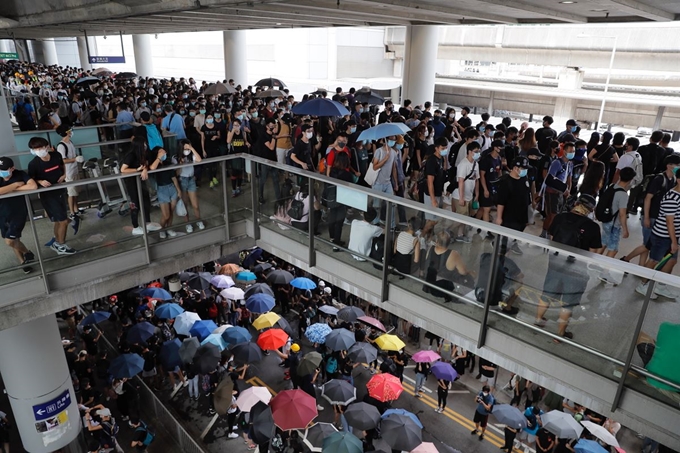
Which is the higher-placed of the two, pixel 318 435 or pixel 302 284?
pixel 302 284

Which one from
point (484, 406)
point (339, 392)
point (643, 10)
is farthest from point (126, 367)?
point (643, 10)

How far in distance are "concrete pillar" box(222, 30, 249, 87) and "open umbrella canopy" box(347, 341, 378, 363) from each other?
1953 cm

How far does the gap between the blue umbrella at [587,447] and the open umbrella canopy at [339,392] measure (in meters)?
4.83

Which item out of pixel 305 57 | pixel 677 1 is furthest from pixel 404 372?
pixel 305 57

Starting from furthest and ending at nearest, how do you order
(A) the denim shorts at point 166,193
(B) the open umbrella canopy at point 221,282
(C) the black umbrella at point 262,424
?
1. (B) the open umbrella canopy at point 221,282
2. (C) the black umbrella at point 262,424
3. (A) the denim shorts at point 166,193

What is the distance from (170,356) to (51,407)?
9.94ft

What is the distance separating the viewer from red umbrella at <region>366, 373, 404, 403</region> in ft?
36.9

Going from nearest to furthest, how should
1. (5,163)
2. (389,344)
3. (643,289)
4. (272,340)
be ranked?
(643,289)
(5,163)
(389,344)
(272,340)

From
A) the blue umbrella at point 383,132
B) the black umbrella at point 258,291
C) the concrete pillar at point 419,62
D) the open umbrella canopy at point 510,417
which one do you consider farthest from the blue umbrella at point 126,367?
the concrete pillar at point 419,62

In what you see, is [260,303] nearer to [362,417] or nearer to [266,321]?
[266,321]

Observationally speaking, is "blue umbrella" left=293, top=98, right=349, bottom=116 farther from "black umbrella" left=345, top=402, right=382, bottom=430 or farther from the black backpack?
"black umbrella" left=345, top=402, right=382, bottom=430

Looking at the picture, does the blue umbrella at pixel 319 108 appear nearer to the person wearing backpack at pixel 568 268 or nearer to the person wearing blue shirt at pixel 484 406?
the person wearing backpack at pixel 568 268

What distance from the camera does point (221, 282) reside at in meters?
15.7

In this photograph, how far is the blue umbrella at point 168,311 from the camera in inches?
548
